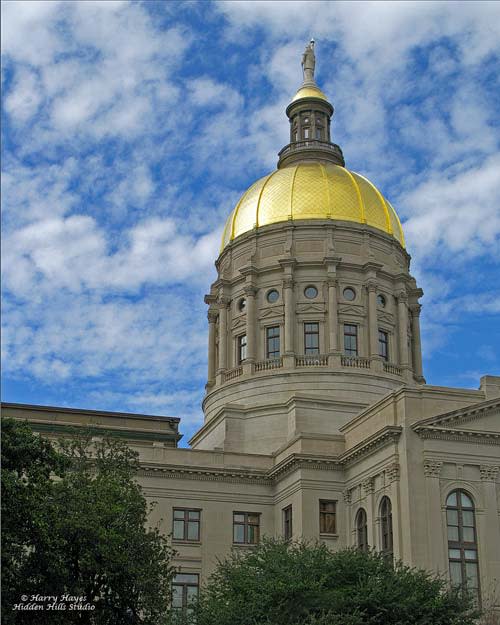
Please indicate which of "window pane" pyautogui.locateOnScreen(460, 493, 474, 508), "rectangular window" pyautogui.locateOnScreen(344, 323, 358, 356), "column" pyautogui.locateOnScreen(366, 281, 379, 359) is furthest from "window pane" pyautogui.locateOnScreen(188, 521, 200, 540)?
"column" pyautogui.locateOnScreen(366, 281, 379, 359)

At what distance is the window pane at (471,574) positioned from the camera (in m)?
46.7

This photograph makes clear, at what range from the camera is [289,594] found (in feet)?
122

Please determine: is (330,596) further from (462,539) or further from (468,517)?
(468,517)

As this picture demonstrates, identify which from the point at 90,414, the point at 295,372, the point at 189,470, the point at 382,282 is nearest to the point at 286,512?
the point at 189,470

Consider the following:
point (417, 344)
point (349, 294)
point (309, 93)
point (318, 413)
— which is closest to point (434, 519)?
point (318, 413)

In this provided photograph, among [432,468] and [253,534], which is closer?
[432,468]

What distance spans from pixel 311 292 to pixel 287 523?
18874 mm

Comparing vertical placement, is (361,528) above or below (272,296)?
below

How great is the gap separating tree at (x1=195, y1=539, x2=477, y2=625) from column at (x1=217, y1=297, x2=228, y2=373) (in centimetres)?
3162

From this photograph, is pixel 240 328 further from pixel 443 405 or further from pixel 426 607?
pixel 426 607

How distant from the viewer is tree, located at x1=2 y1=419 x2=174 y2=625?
34000 millimetres

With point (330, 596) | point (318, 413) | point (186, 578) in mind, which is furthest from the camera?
point (318, 413)

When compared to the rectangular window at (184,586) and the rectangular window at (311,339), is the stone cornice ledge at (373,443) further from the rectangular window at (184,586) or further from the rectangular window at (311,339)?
the rectangular window at (311,339)

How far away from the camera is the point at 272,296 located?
232 ft
